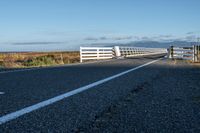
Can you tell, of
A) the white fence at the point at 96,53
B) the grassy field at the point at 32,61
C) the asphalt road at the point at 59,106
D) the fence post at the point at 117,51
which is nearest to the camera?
the asphalt road at the point at 59,106

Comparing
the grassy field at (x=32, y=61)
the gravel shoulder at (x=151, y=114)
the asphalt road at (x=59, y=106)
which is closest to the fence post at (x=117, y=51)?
the grassy field at (x=32, y=61)

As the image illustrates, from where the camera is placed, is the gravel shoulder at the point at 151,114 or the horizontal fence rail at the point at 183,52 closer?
the gravel shoulder at the point at 151,114

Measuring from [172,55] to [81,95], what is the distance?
30.8m

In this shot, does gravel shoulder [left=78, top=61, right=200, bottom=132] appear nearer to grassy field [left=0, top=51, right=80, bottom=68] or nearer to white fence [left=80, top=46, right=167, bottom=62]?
grassy field [left=0, top=51, right=80, bottom=68]

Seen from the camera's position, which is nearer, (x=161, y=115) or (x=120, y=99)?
(x=161, y=115)

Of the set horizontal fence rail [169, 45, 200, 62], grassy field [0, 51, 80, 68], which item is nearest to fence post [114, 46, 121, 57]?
grassy field [0, 51, 80, 68]

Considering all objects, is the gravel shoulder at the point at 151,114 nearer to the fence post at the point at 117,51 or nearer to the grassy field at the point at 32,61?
the grassy field at the point at 32,61

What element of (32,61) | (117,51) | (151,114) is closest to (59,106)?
(151,114)

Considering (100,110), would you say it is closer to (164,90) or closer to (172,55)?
(164,90)

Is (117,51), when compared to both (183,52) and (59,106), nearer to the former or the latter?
(183,52)

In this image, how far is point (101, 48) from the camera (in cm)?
3472

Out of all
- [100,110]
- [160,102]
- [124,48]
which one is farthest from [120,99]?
[124,48]

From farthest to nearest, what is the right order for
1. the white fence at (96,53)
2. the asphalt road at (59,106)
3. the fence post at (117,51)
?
the fence post at (117,51), the white fence at (96,53), the asphalt road at (59,106)

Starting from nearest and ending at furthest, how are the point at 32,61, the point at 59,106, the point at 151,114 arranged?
the point at 151,114, the point at 59,106, the point at 32,61
